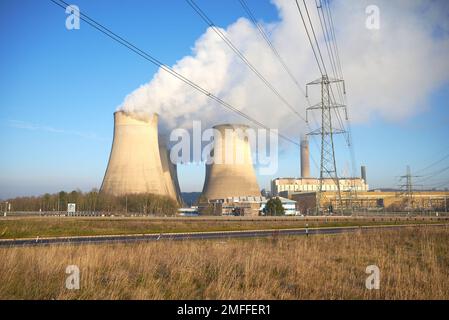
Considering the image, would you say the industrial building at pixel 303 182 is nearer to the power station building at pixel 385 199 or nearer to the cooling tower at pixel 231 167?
the power station building at pixel 385 199

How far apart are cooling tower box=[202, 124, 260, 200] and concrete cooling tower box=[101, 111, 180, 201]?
8.31m

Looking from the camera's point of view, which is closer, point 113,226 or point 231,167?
point 113,226

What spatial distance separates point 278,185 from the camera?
4178 inches

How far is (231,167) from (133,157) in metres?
13.6

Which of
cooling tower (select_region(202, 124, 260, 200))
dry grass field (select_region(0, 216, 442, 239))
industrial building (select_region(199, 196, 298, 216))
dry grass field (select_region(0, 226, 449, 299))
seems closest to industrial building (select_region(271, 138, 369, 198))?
industrial building (select_region(199, 196, 298, 216))

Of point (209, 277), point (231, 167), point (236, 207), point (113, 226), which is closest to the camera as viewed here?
point (209, 277)

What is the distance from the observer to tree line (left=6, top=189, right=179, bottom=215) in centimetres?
4403

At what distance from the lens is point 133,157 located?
34.1 meters

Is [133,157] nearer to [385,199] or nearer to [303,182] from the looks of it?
[385,199]

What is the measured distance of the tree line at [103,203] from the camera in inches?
1734

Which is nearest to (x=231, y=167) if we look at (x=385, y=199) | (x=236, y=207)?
(x=236, y=207)
